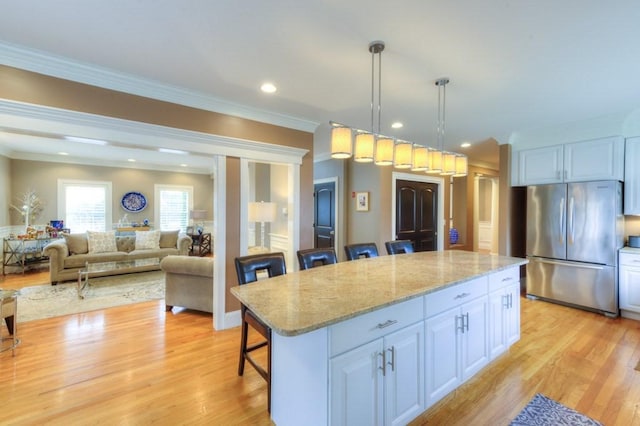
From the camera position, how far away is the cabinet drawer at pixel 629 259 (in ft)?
11.1

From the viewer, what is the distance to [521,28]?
1.85 meters

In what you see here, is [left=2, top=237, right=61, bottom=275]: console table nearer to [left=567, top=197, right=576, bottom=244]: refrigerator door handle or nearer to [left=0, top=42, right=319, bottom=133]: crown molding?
[left=0, top=42, right=319, bottom=133]: crown molding

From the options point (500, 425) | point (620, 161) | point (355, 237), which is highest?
point (620, 161)

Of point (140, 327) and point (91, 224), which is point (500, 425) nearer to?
point (140, 327)

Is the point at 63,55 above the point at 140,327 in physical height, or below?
above

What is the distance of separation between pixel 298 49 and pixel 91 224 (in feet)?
25.1

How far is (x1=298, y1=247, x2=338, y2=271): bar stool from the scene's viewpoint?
2.65m

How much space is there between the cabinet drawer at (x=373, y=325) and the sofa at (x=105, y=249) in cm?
559

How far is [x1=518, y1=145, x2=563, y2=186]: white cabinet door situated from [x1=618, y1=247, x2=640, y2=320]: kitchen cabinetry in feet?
3.93

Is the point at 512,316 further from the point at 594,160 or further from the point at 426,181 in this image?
the point at 426,181

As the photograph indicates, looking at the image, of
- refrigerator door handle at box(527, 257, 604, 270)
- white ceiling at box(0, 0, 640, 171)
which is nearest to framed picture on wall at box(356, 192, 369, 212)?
white ceiling at box(0, 0, 640, 171)

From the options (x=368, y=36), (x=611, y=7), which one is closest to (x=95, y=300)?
(x=368, y=36)

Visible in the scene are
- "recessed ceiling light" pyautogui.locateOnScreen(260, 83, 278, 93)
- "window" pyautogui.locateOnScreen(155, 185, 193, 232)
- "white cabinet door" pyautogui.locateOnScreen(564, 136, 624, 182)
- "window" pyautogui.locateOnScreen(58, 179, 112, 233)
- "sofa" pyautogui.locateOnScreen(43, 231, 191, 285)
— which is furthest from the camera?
"window" pyautogui.locateOnScreen(155, 185, 193, 232)

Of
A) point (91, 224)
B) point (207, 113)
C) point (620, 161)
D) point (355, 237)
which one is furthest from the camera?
point (91, 224)
